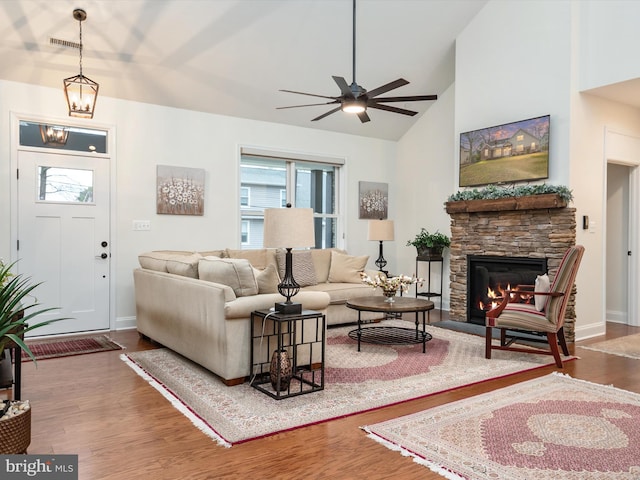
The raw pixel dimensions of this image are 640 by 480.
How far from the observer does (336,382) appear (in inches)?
141

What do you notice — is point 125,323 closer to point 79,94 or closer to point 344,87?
point 79,94

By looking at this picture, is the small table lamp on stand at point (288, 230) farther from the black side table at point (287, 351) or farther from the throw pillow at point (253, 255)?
the throw pillow at point (253, 255)

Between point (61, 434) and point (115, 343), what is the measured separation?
2.32 m

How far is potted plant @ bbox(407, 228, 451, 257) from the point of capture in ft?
22.6

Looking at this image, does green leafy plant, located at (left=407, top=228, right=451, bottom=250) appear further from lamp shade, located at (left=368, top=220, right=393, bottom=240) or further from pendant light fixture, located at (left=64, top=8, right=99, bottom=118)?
pendant light fixture, located at (left=64, top=8, right=99, bottom=118)

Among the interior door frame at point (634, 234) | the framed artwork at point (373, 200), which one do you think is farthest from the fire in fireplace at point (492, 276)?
the framed artwork at point (373, 200)

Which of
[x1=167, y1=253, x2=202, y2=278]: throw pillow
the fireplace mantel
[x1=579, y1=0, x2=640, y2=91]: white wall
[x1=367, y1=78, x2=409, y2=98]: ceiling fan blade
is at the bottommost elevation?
[x1=167, y1=253, x2=202, y2=278]: throw pillow

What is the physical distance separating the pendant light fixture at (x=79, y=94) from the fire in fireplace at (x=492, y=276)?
175 inches

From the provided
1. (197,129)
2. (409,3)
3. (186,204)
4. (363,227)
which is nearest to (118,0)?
(197,129)

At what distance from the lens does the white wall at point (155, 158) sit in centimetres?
514

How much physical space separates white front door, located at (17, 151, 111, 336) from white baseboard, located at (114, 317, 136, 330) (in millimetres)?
117

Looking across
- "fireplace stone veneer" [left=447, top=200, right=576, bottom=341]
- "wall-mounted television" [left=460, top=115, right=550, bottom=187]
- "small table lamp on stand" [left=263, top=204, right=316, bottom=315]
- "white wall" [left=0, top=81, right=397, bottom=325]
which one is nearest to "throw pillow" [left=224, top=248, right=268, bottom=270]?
"white wall" [left=0, top=81, right=397, bottom=325]

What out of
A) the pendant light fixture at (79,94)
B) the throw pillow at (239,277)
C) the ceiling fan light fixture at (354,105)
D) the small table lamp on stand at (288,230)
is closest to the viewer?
the small table lamp on stand at (288,230)

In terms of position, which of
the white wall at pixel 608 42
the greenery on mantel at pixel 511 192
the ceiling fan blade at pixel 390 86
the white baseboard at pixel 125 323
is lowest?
the white baseboard at pixel 125 323
